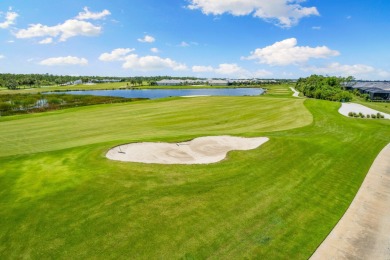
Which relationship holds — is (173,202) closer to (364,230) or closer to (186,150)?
(364,230)

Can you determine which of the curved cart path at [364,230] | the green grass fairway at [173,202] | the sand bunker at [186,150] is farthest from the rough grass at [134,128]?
the curved cart path at [364,230]

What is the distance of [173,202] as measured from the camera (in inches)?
572

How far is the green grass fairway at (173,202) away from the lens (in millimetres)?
11344

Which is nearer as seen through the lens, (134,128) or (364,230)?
(364,230)

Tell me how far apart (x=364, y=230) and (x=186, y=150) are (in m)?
14.6

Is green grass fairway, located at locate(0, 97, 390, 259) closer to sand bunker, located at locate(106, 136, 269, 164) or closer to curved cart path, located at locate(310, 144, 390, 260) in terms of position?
curved cart path, located at locate(310, 144, 390, 260)

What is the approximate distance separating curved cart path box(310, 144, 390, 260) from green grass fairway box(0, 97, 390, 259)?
0.50 m

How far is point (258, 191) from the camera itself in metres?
16.5

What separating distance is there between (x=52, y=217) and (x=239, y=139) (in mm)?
19396

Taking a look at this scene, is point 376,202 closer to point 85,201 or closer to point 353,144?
point 353,144

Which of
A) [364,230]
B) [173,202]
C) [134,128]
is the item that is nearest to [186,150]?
[173,202]

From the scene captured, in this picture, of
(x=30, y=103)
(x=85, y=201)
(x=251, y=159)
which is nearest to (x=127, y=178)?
(x=85, y=201)

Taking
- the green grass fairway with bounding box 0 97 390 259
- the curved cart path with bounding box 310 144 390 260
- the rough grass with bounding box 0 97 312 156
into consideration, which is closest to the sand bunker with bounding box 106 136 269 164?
the green grass fairway with bounding box 0 97 390 259

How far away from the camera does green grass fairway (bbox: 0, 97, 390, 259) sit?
1134 centimetres
